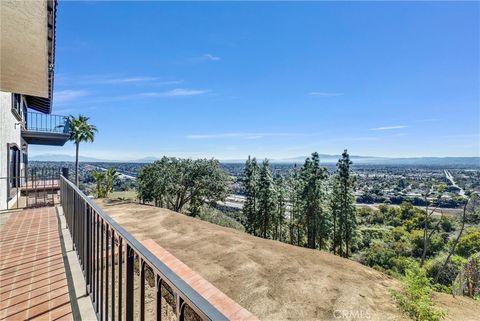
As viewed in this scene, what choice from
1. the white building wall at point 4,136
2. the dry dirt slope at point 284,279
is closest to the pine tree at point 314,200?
the dry dirt slope at point 284,279

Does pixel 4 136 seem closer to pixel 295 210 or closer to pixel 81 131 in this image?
pixel 81 131

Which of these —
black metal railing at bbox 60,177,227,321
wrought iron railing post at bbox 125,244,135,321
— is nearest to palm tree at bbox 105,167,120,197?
black metal railing at bbox 60,177,227,321

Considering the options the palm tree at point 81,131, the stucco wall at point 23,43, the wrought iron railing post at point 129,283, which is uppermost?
the palm tree at point 81,131

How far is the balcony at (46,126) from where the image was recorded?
39.2ft

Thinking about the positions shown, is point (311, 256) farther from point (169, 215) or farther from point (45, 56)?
point (45, 56)

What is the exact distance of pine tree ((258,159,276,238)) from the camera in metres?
25.9

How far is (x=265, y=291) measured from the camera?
458cm

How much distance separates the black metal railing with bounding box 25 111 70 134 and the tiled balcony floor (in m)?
8.86

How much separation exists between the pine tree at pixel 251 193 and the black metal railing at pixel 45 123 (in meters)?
18.2

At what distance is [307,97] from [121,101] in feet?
58.8

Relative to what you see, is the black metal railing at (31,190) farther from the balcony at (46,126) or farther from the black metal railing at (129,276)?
the black metal railing at (129,276)

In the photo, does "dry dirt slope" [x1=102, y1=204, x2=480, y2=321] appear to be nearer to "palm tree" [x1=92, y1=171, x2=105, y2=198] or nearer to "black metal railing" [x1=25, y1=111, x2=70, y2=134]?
"black metal railing" [x1=25, y1=111, x2=70, y2=134]

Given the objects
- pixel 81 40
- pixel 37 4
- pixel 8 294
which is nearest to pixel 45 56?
pixel 37 4

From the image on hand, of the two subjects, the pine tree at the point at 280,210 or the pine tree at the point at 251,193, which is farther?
the pine tree at the point at 280,210
